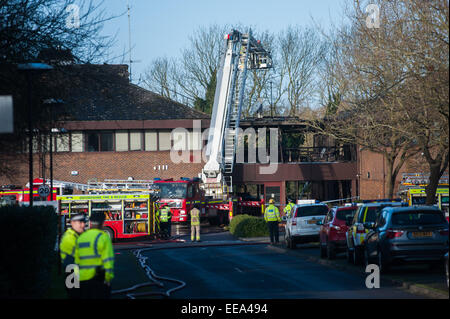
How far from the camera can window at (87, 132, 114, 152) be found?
174ft

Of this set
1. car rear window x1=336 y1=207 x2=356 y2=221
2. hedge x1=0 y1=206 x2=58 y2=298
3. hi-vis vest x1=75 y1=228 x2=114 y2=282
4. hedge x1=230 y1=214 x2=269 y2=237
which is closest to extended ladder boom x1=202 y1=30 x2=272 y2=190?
hedge x1=230 y1=214 x2=269 y2=237

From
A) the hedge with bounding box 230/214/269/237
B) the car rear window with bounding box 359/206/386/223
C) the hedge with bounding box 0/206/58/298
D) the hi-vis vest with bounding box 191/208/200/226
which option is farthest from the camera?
the hedge with bounding box 230/214/269/237

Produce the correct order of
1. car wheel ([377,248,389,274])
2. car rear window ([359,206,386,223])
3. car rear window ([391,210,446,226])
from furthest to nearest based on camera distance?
car rear window ([359,206,386,223]), car wheel ([377,248,389,274]), car rear window ([391,210,446,226])

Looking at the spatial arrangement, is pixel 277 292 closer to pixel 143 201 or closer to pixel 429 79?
pixel 429 79

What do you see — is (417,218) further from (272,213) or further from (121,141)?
(121,141)

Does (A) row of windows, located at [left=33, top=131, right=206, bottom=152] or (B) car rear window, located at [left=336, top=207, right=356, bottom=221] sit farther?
(A) row of windows, located at [left=33, top=131, right=206, bottom=152]

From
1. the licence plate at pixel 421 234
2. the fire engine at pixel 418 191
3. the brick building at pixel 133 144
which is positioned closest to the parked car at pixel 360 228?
the licence plate at pixel 421 234

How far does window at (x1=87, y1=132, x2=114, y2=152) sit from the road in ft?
80.1

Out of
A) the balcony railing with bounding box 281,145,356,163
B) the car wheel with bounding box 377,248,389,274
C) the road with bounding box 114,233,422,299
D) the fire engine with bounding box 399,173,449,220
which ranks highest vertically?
the balcony railing with bounding box 281,145,356,163

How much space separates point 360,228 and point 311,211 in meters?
8.60

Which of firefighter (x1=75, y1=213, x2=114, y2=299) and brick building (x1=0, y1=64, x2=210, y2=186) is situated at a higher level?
brick building (x1=0, y1=64, x2=210, y2=186)

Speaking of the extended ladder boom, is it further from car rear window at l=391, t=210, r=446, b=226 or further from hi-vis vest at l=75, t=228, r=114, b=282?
hi-vis vest at l=75, t=228, r=114, b=282
